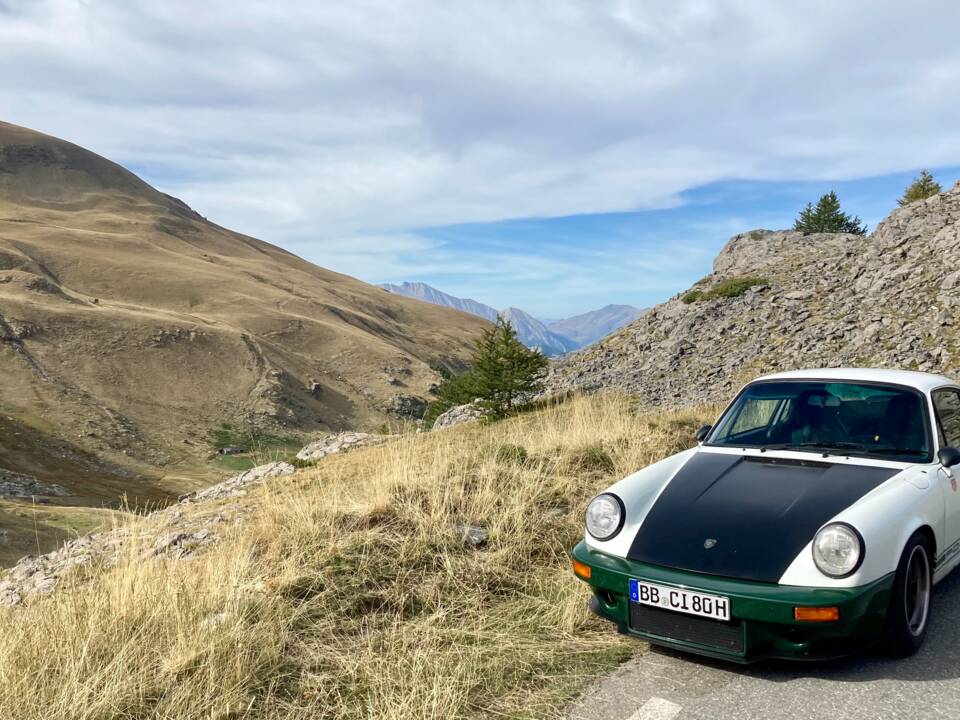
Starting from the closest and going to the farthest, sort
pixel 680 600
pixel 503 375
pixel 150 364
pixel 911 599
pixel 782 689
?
pixel 782 689 → pixel 680 600 → pixel 911 599 → pixel 503 375 → pixel 150 364

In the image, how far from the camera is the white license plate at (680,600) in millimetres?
3580

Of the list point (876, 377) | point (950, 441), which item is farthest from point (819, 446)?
point (950, 441)

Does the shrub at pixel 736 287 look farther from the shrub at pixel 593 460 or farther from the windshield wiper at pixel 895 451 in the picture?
the windshield wiper at pixel 895 451

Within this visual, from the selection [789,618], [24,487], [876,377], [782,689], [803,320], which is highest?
[803,320]

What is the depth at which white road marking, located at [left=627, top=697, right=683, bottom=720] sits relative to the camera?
332 centimetres

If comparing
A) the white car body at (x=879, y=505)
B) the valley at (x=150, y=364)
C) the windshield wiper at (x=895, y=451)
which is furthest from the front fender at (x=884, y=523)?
the valley at (x=150, y=364)

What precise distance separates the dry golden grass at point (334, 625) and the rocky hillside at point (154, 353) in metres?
30.2

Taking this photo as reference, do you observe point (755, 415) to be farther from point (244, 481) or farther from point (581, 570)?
point (244, 481)

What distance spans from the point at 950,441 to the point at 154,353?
58.8 metres

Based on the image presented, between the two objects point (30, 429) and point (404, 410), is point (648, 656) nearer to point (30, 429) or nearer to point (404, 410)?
point (30, 429)

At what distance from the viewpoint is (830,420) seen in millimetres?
5082

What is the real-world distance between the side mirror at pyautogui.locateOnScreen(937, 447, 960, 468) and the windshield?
0.10 meters

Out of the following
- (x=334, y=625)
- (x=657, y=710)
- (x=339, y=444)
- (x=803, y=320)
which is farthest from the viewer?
(x=339, y=444)

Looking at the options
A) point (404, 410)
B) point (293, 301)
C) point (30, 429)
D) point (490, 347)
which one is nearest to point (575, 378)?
point (490, 347)
